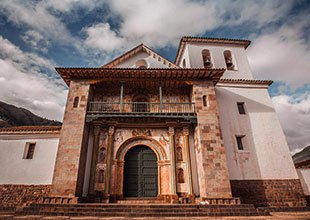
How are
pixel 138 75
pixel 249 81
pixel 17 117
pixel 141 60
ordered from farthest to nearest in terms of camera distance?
pixel 17 117 → pixel 141 60 → pixel 249 81 → pixel 138 75

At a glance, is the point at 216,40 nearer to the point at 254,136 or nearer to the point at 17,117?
the point at 254,136

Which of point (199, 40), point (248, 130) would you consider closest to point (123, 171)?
point (248, 130)

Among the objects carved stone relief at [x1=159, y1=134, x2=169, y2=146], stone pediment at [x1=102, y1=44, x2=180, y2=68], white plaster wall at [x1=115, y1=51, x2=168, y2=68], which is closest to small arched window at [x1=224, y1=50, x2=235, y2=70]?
stone pediment at [x1=102, y1=44, x2=180, y2=68]

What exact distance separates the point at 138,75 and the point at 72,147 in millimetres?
4692

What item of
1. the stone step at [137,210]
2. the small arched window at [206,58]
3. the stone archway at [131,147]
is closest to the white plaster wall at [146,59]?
the small arched window at [206,58]

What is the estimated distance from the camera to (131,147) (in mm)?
9359

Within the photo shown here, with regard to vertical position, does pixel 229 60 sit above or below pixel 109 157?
above

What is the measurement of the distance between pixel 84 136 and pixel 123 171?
247cm

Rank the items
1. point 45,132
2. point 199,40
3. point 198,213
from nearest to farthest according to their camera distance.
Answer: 1. point 198,213
2. point 45,132
3. point 199,40

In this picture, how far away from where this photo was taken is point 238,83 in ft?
38.0

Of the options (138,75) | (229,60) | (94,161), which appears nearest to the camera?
(94,161)

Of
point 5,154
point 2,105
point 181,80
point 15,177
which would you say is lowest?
point 15,177

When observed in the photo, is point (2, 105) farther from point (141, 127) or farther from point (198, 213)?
point (198, 213)

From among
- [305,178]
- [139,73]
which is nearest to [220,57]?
[139,73]
